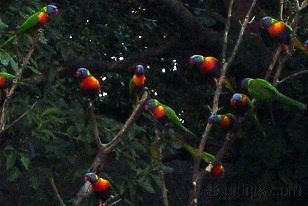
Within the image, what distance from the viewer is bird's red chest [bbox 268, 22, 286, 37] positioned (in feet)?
12.5

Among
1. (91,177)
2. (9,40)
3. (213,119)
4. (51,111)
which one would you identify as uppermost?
(213,119)

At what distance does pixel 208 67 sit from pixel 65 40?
1.73m

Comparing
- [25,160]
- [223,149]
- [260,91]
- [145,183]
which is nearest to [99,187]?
[223,149]

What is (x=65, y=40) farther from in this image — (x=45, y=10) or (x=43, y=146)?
(x=45, y=10)

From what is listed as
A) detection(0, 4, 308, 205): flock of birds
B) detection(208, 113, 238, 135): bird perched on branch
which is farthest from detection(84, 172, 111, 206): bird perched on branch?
detection(208, 113, 238, 135): bird perched on branch

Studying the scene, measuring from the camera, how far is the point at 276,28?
3873 mm

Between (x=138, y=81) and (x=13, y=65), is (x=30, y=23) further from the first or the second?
(x=138, y=81)

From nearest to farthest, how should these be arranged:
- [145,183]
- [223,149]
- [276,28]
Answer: [223,149] < [276,28] < [145,183]

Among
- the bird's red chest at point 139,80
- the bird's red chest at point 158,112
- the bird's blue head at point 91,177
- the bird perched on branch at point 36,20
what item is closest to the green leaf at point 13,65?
the bird perched on branch at point 36,20

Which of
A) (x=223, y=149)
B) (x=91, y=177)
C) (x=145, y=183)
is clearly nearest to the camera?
(x=91, y=177)

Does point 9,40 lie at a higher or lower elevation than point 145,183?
higher

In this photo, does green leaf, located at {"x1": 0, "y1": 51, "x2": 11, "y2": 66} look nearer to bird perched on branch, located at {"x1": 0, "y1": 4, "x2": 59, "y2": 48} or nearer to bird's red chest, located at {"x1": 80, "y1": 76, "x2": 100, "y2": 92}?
bird perched on branch, located at {"x1": 0, "y1": 4, "x2": 59, "y2": 48}

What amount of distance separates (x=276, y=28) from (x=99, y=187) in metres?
1.47

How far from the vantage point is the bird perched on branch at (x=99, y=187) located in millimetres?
2828
